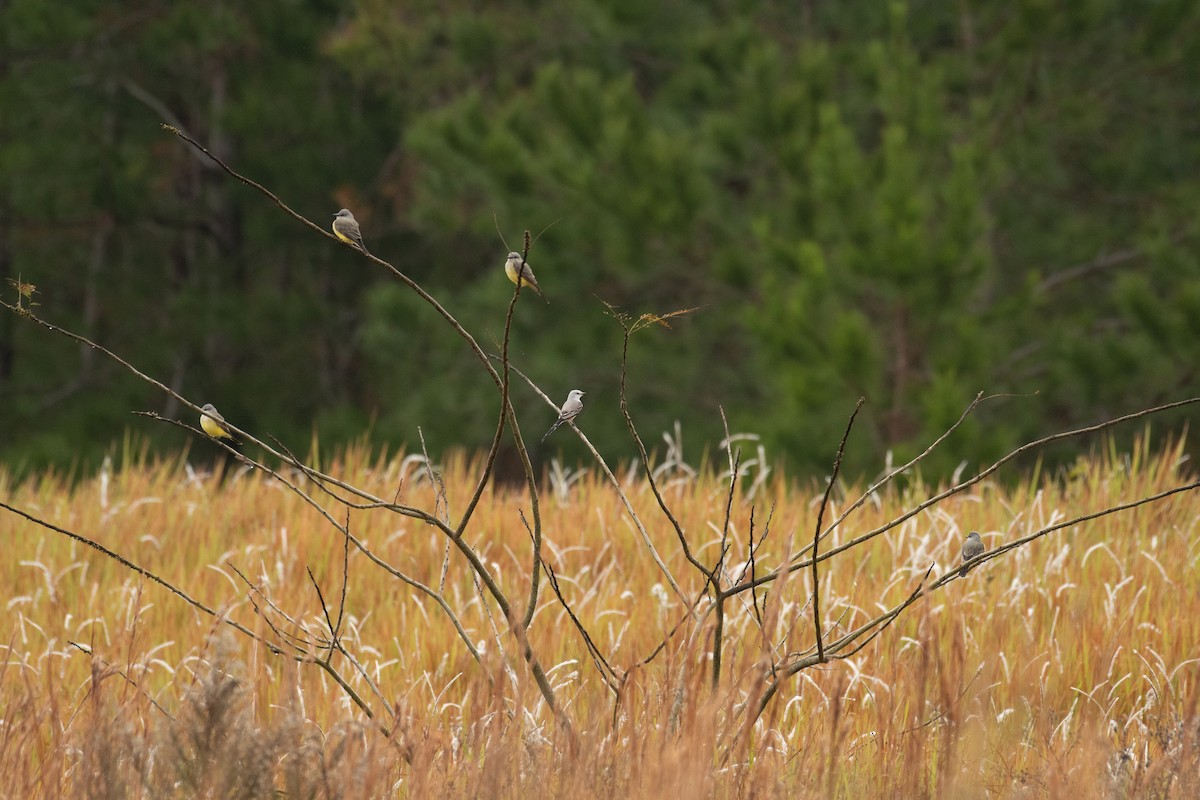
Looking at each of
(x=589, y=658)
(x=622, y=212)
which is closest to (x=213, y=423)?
(x=589, y=658)

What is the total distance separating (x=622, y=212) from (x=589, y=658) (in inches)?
233

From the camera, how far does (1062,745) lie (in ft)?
7.25

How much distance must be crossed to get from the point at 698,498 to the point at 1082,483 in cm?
126

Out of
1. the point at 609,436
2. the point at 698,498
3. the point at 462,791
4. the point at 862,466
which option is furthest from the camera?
the point at 609,436

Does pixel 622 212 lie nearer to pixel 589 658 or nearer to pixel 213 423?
pixel 589 658

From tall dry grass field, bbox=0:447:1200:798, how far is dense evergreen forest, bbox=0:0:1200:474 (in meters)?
1.97

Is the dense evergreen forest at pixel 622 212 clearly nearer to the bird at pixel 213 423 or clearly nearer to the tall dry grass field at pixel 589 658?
the tall dry grass field at pixel 589 658

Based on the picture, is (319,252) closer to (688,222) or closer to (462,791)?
(688,222)

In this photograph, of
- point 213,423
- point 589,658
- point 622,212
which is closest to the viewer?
point 213,423

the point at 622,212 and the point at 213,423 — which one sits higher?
the point at 622,212

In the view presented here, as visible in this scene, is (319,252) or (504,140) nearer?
(504,140)

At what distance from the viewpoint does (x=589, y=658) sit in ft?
9.66

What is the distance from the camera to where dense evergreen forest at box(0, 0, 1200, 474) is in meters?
7.26

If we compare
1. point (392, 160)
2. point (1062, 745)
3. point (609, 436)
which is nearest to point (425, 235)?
point (392, 160)
